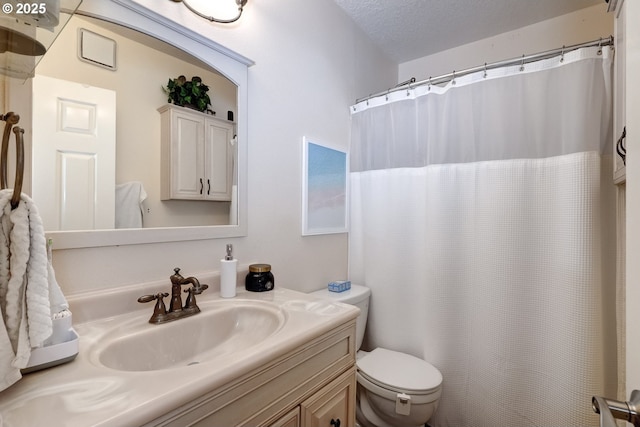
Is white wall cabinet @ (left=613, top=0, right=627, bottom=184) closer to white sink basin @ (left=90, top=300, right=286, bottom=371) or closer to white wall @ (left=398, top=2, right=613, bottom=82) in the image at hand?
white wall @ (left=398, top=2, right=613, bottom=82)

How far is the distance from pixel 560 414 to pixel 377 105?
1.83 meters

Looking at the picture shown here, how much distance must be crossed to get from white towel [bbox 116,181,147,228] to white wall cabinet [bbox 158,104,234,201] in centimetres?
8

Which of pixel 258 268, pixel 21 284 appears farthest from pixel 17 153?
pixel 258 268

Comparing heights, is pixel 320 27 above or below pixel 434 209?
above

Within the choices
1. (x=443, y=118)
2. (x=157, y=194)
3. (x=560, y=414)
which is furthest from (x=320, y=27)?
(x=560, y=414)

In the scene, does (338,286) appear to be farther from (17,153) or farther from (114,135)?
(17,153)

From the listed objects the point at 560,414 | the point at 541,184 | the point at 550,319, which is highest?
the point at 541,184

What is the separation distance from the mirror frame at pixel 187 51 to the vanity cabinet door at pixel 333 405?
2.27 ft

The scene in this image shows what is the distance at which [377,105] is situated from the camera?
6.22 feet

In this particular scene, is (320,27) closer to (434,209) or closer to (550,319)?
(434,209)

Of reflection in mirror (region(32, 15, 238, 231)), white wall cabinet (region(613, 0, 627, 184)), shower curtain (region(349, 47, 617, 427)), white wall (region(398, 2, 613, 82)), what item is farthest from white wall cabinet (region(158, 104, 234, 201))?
white wall (region(398, 2, 613, 82))

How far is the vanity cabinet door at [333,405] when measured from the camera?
863mm

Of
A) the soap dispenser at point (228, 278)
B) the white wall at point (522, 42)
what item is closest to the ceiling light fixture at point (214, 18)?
the soap dispenser at point (228, 278)

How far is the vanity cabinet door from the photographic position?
863mm
